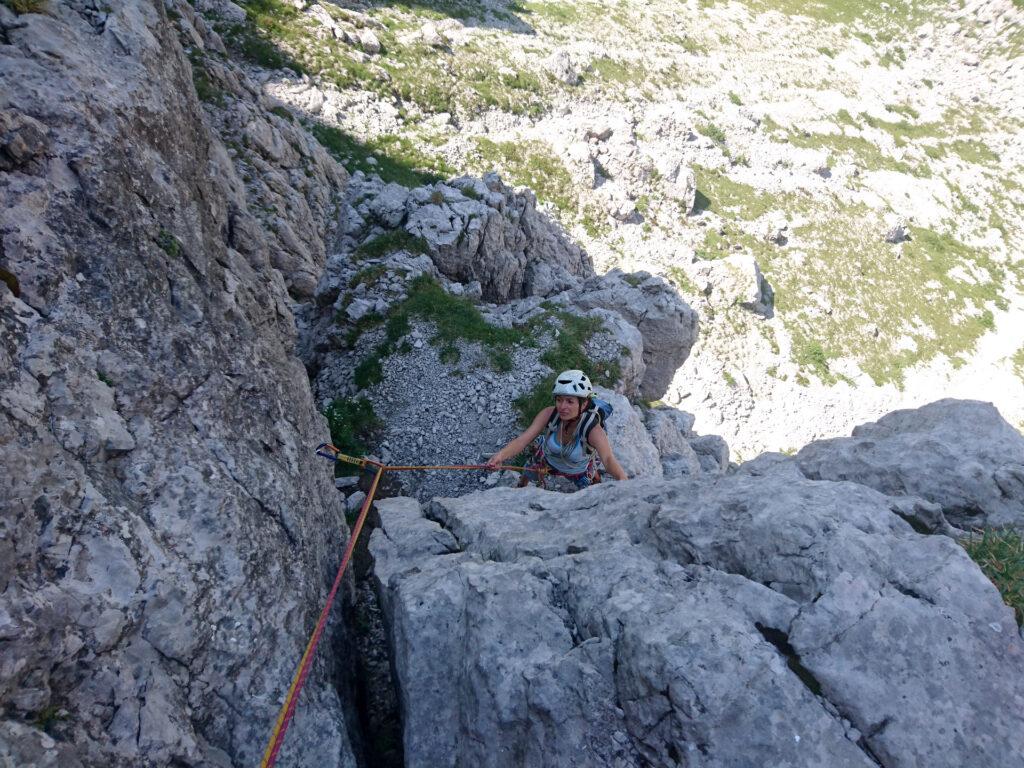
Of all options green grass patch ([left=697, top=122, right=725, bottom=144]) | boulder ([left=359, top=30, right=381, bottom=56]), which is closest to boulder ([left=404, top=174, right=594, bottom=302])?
boulder ([left=359, top=30, right=381, bottom=56])

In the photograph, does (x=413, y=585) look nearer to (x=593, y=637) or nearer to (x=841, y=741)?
(x=593, y=637)

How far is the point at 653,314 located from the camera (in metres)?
23.4

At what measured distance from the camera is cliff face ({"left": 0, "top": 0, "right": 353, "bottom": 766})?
378 cm

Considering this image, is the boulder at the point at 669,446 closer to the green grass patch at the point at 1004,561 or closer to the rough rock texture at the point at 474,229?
the rough rock texture at the point at 474,229

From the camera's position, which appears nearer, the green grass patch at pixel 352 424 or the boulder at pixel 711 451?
the green grass patch at pixel 352 424

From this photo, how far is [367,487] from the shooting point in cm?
1217

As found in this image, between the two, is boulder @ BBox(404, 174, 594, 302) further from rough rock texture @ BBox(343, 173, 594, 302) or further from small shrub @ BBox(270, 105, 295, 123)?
small shrub @ BBox(270, 105, 295, 123)

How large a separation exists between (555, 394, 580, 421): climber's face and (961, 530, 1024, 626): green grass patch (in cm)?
543

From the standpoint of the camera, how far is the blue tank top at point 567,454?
9641mm

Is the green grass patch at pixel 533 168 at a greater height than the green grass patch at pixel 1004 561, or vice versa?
the green grass patch at pixel 1004 561

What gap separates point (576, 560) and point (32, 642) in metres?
4.66

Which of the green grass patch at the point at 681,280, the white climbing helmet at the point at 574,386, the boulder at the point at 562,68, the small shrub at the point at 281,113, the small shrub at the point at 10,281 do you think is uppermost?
the boulder at the point at 562,68

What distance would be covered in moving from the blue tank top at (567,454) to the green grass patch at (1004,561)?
558cm

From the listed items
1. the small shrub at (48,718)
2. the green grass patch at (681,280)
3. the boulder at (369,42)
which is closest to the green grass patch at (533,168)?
the green grass patch at (681,280)
